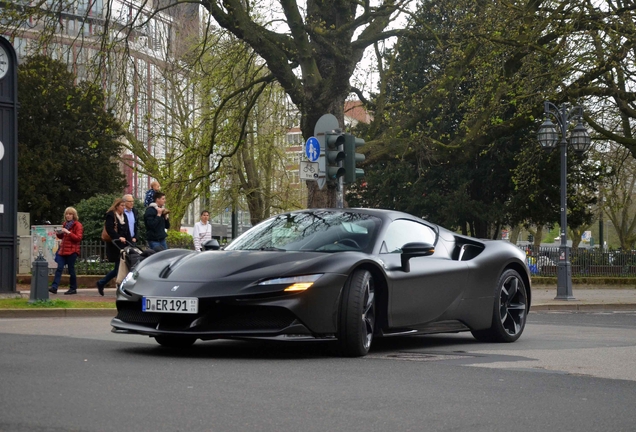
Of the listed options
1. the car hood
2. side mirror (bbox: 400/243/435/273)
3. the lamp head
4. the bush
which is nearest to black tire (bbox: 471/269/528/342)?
side mirror (bbox: 400/243/435/273)

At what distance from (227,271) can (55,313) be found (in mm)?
7585

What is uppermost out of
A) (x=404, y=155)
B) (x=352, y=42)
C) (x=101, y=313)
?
(x=352, y=42)

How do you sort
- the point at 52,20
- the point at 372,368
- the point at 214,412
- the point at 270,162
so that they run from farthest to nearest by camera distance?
the point at 270,162 < the point at 52,20 < the point at 372,368 < the point at 214,412

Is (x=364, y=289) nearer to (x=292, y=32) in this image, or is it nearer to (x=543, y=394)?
(x=543, y=394)

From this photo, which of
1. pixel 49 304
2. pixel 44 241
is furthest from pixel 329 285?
pixel 44 241

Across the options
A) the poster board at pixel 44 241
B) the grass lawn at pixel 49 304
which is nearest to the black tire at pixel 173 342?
the grass lawn at pixel 49 304

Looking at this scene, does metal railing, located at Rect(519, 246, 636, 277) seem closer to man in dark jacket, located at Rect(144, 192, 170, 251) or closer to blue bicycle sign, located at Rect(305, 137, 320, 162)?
man in dark jacket, located at Rect(144, 192, 170, 251)

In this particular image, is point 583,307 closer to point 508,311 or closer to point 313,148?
point 313,148

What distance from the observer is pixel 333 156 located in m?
17.7

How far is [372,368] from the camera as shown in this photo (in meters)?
7.81

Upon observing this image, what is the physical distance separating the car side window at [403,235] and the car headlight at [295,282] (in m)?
1.18

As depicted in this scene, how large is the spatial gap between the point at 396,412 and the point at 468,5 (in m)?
21.6

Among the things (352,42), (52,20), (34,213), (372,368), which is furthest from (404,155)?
(34,213)

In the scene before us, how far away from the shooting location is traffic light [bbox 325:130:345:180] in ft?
58.0
